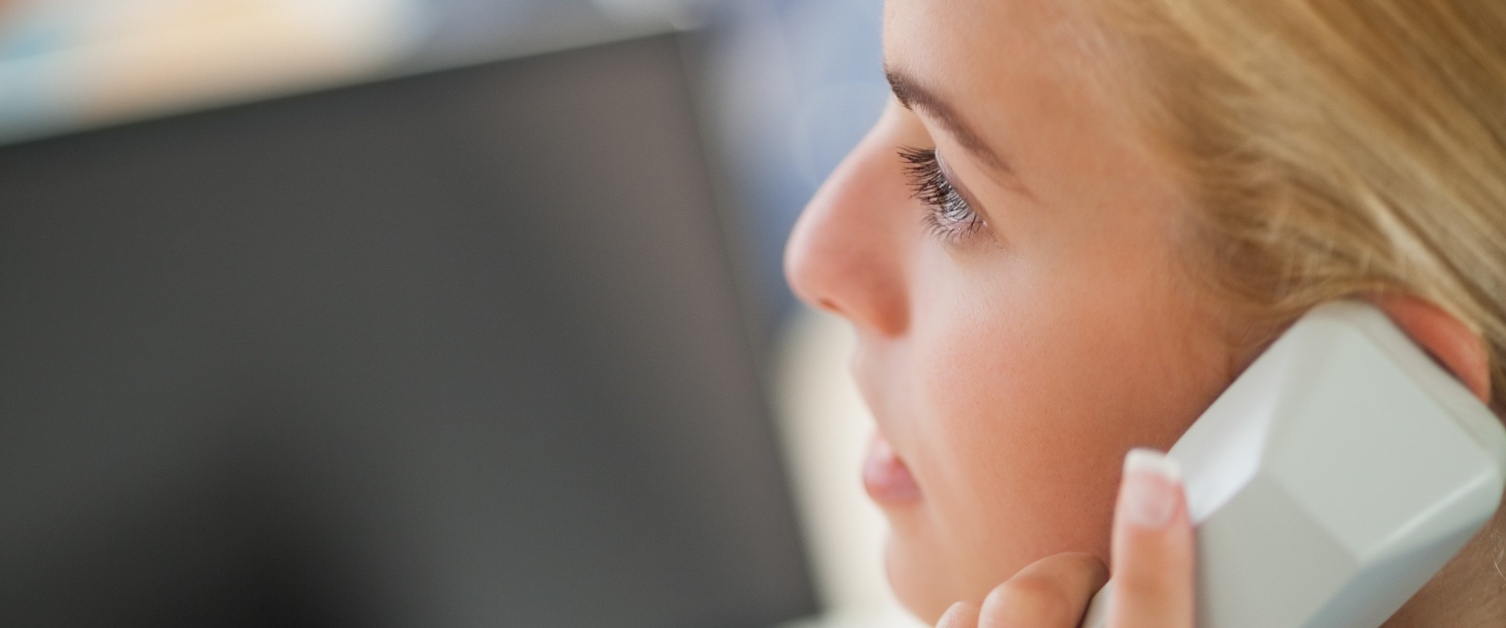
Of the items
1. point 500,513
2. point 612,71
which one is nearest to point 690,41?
point 612,71

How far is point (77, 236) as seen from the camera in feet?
2.39

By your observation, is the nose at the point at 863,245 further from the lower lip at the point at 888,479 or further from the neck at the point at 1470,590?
the neck at the point at 1470,590

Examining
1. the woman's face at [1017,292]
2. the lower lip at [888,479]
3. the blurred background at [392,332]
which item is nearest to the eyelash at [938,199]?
the woman's face at [1017,292]

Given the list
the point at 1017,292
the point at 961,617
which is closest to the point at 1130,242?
the point at 1017,292

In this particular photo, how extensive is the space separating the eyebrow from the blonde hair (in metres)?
0.05

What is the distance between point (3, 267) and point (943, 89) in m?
0.59

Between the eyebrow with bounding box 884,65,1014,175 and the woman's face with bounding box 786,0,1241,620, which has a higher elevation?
the eyebrow with bounding box 884,65,1014,175

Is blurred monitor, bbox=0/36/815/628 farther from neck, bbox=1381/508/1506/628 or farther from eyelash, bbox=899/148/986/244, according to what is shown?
neck, bbox=1381/508/1506/628

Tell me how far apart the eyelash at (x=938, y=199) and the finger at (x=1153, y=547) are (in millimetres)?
120

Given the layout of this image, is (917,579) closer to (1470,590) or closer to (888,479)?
(888,479)

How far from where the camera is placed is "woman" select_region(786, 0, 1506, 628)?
14.1 inches

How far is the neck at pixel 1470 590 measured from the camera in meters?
0.42

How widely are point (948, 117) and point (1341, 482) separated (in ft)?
0.56

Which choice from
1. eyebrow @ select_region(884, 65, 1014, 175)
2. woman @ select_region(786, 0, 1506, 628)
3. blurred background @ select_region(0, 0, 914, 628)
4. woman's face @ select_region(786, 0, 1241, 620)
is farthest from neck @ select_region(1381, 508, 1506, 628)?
blurred background @ select_region(0, 0, 914, 628)
